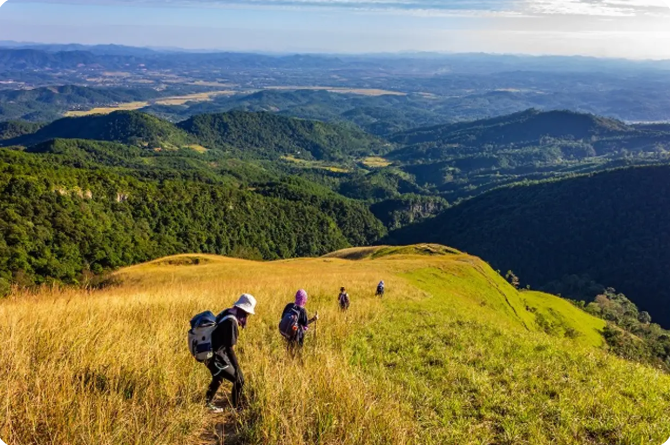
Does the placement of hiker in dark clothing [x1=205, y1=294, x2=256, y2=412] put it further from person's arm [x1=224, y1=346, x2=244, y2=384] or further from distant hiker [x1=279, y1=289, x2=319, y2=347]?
distant hiker [x1=279, y1=289, x2=319, y2=347]

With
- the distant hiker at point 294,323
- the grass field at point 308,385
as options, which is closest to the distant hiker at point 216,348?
the grass field at point 308,385

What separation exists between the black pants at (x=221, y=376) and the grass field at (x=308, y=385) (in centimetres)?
23

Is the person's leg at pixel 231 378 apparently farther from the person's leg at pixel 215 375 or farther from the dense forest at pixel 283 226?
the dense forest at pixel 283 226

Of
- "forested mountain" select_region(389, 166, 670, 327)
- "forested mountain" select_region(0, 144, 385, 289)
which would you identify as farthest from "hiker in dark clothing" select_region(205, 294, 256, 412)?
"forested mountain" select_region(389, 166, 670, 327)

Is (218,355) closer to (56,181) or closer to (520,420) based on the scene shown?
(520,420)

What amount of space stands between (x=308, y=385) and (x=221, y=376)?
4.50ft

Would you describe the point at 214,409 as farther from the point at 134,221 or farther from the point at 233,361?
the point at 134,221

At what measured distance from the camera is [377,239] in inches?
7544

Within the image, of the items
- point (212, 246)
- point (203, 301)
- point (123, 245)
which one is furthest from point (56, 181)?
point (203, 301)

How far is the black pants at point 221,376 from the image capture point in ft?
19.2

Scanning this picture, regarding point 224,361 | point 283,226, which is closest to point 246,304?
point 224,361

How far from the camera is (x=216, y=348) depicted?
5.86 metres

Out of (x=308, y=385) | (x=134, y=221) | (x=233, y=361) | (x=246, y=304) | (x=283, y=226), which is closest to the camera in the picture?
(x=308, y=385)

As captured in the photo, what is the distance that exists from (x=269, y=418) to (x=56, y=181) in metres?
124
